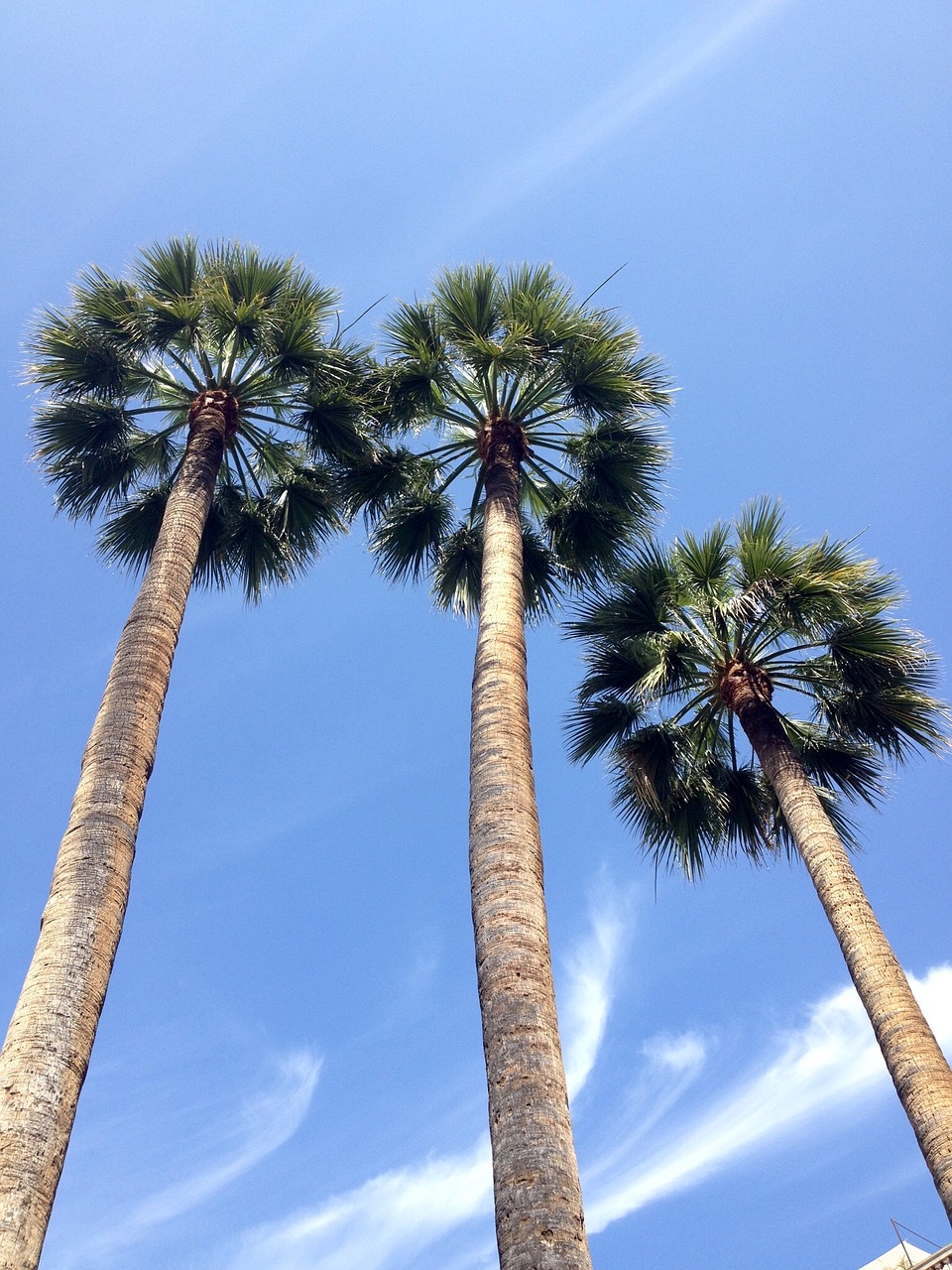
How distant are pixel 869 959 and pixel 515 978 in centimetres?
524

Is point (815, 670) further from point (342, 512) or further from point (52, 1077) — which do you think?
point (52, 1077)

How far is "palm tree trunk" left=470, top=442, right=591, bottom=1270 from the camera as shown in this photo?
5254 mm

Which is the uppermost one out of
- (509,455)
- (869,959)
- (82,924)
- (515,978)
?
(509,455)

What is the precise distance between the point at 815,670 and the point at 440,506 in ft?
17.6

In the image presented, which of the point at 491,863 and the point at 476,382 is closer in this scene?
the point at 491,863

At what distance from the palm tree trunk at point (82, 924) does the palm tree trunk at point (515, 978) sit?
8.10ft

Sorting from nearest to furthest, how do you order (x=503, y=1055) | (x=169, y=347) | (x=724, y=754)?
(x=503, y=1055) < (x=169, y=347) < (x=724, y=754)

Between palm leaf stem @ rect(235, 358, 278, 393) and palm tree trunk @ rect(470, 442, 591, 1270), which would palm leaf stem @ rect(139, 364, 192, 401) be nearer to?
palm leaf stem @ rect(235, 358, 278, 393)

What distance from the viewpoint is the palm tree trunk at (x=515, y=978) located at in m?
5.25

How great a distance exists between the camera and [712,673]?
13734 millimetres

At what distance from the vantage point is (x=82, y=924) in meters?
7.23

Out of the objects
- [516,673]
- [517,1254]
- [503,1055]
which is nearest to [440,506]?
[516,673]

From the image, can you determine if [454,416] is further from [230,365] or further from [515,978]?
[515,978]

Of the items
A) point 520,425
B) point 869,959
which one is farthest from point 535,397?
point 869,959
